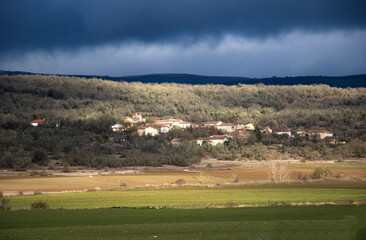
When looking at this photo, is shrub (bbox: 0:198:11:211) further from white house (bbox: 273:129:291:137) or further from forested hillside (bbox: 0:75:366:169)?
white house (bbox: 273:129:291:137)

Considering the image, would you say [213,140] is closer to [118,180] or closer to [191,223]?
[118,180]

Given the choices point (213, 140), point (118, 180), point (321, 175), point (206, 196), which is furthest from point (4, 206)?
point (213, 140)

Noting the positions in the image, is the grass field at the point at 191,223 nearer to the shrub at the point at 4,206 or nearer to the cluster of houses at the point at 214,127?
the shrub at the point at 4,206

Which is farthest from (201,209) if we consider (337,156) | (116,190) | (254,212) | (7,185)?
(337,156)

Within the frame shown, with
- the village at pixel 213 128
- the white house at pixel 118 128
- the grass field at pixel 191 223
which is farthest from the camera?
the white house at pixel 118 128

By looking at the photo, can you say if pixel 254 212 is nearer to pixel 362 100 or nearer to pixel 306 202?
pixel 306 202

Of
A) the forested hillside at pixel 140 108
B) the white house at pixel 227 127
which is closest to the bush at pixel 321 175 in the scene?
the forested hillside at pixel 140 108
